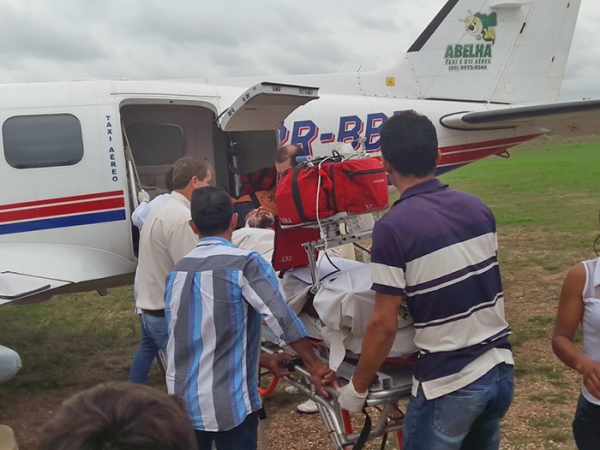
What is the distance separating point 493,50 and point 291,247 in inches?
265

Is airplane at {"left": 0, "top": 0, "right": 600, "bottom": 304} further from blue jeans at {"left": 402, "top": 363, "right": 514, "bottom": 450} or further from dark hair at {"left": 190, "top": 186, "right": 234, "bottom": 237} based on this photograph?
blue jeans at {"left": 402, "top": 363, "right": 514, "bottom": 450}

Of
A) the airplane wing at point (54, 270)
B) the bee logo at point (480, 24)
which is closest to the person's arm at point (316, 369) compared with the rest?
the airplane wing at point (54, 270)

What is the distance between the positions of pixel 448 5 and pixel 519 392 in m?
5.64

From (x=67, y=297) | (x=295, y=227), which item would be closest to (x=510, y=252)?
(x=67, y=297)

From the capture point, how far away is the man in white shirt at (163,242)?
13.1 feet

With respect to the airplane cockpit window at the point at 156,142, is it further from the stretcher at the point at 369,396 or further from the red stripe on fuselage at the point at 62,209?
the stretcher at the point at 369,396

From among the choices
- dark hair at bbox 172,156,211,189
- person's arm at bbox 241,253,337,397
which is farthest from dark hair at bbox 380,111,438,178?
dark hair at bbox 172,156,211,189

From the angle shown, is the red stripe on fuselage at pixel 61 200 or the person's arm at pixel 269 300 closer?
the person's arm at pixel 269 300

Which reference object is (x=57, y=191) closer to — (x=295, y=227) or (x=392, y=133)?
(x=295, y=227)

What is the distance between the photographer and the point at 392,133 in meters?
2.45

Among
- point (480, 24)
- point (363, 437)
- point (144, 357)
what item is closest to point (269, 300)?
point (363, 437)

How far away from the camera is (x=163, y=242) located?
404cm

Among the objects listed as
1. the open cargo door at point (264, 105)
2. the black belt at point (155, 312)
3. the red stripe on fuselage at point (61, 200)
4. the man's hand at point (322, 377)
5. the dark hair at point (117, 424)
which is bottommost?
the black belt at point (155, 312)

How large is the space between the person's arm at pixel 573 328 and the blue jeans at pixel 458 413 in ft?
1.13
